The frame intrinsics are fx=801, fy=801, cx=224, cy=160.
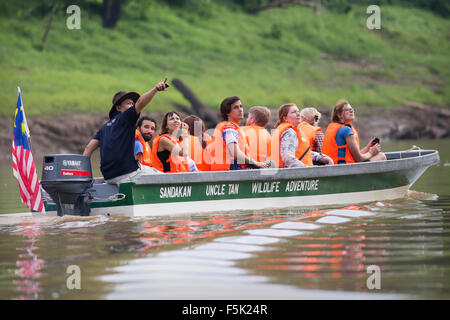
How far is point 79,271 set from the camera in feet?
19.8

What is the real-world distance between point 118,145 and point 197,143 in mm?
1599

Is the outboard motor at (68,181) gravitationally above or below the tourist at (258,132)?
below

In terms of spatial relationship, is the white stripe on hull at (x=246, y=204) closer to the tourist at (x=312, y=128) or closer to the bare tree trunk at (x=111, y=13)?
the tourist at (x=312, y=128)

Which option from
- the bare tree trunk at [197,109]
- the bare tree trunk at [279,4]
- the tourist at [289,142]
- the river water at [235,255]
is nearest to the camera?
the river water at [235,255]

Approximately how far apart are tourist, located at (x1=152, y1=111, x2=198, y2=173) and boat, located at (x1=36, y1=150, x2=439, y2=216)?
557mm

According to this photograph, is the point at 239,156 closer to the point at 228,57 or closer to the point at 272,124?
the point at 272,124

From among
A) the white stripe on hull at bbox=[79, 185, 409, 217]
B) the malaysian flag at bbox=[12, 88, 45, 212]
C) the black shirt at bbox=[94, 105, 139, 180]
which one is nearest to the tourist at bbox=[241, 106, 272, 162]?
the white stripe on hull at bbox=[79, 185, 409, 217]

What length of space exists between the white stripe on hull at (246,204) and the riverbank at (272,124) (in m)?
15.3

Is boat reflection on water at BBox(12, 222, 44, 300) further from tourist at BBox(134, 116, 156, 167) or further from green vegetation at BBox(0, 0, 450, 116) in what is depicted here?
green vegetation at BBox(0, 0, 450, 116)

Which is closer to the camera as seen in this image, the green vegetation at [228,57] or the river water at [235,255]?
the river water at [235,255]

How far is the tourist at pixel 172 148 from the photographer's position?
9.53 metres

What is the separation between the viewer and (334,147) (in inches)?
417

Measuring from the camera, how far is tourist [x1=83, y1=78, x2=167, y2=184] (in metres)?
8.61

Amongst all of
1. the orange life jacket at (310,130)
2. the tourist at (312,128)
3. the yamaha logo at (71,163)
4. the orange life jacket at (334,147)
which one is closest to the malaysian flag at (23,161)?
the yamaha logo at (71,163)
